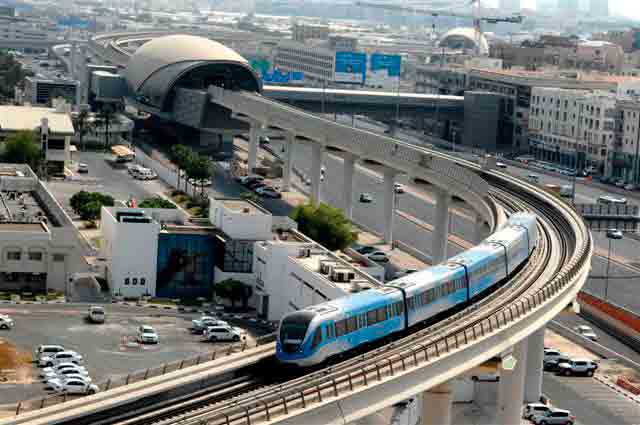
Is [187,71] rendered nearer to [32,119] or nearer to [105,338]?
[32,119]

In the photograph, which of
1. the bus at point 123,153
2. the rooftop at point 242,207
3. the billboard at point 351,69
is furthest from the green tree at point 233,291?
the billboard at point 351,69

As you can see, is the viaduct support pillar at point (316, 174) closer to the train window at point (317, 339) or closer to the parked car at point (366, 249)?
the parked car at point (366, 249)

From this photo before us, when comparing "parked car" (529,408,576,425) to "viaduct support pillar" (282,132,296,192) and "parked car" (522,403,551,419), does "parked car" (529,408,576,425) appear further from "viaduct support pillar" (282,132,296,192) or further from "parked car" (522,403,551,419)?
"viaduct support pillar" (282,132,296,192)

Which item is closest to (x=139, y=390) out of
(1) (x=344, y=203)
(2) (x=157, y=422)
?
(2) (x=157, y=422)

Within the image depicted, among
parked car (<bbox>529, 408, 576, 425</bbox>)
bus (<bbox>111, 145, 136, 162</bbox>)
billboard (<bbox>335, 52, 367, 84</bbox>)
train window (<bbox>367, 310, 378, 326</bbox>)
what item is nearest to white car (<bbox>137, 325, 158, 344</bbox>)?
parked car (<bbox>529, 408, 576, 425</bbox>)

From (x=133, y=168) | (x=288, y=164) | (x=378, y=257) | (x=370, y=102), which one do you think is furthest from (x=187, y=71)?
(x=378, y=257)
